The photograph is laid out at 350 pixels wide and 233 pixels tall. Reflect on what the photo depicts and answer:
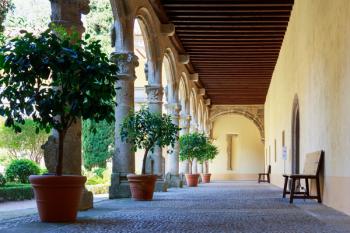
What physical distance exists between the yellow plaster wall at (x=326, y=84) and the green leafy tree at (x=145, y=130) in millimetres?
2661

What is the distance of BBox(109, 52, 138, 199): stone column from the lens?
10.8 meters

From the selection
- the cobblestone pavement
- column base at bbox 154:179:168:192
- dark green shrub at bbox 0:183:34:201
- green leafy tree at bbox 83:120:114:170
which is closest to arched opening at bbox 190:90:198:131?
green leafy tree at bbox 83:120:114:170

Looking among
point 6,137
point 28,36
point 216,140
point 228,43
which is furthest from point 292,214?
point 216,140

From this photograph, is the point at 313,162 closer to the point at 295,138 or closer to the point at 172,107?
the point at 295,138

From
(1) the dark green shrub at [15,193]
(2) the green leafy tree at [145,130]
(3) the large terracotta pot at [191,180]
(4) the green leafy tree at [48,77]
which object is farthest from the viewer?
(3) the large terracotta pot at [191,180]

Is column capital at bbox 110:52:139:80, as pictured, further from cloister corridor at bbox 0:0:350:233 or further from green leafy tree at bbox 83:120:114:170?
green leafy tree at bbox 83:120:114:170

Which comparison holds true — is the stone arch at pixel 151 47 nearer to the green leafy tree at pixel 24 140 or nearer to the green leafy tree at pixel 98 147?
the green leafy tree at pixel 24 140

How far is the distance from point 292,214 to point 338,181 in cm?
100

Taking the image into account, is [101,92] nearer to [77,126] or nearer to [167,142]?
[77,126]

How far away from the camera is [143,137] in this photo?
34.6ft

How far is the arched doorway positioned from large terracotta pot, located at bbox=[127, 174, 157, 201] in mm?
4514

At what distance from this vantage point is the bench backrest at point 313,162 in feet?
31.5

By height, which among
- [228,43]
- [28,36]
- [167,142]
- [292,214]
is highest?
[228,43]

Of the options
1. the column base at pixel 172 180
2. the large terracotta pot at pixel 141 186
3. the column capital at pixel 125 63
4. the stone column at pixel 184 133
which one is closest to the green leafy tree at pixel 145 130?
the large terracotta pot at pixel 141 186
